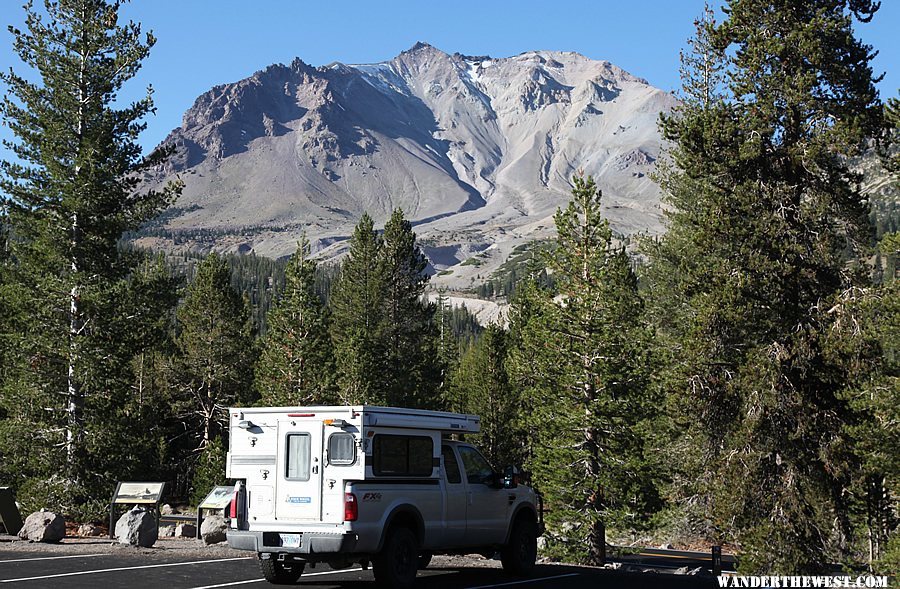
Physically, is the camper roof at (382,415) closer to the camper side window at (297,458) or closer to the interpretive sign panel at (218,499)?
the camper side window at (297,458)

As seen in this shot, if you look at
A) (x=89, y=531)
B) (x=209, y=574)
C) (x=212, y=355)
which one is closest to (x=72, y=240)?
(x=89, y=531)

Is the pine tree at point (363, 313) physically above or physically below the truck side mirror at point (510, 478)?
above

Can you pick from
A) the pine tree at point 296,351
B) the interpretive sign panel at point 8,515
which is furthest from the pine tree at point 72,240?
the pine tree at point 296,351

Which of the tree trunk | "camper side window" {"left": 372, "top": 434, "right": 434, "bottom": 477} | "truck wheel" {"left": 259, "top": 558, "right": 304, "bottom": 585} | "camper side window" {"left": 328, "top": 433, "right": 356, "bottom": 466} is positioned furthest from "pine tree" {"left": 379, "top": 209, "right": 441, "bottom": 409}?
"camper side window" {"left": 328, "top": 433, "right": 356, "bottom": 466}

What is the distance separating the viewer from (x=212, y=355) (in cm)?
5253

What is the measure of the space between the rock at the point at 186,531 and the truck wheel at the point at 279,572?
10231mm

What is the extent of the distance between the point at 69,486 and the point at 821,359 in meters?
22.7

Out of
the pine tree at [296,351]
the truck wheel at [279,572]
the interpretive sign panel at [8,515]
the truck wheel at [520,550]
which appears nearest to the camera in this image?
the truck wheel at [279,572]

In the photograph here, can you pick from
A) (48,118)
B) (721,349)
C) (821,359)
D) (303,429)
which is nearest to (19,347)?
(48,118)

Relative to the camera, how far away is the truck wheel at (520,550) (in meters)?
17.2

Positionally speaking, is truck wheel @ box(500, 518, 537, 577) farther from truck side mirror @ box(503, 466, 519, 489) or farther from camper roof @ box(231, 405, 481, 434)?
camper roof @ box(231, 405, 481, 434)

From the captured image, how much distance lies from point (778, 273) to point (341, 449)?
9.50 m

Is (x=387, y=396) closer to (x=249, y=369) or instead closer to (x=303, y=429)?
(x=249, y=369)

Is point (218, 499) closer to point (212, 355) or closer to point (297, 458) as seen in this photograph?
point (297, 458)
